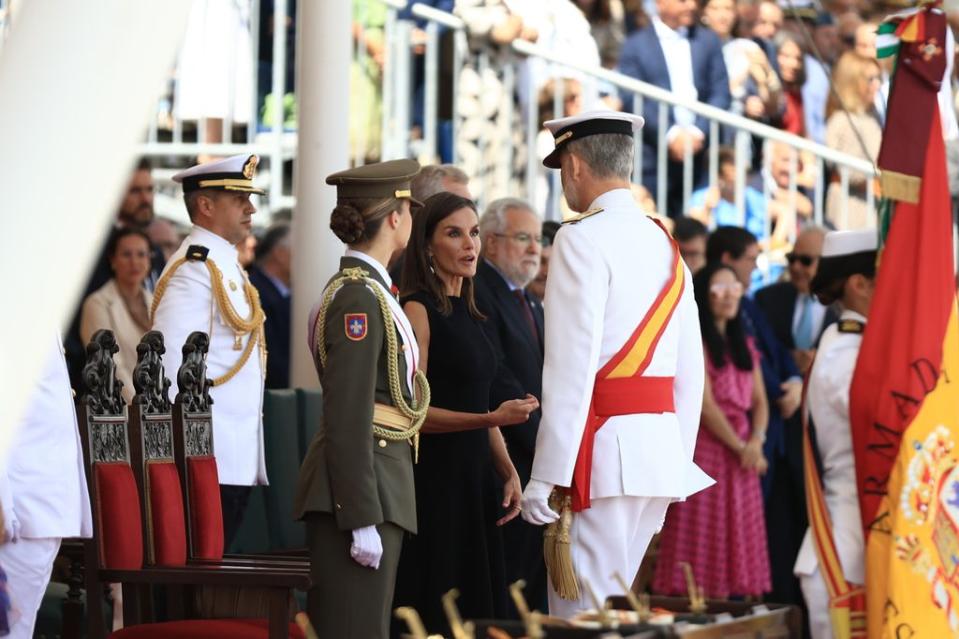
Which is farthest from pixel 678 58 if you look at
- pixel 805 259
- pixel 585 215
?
pixel 585 215

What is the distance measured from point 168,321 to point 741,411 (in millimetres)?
2872

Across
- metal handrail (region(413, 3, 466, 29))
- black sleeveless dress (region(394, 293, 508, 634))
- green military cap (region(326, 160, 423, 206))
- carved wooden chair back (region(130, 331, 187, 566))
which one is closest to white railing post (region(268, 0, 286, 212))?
metal handrail (region(413, 3, 466, 29))

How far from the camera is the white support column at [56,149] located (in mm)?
1563

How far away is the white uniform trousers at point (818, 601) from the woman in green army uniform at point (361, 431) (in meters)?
1.00

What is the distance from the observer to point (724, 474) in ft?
23.6

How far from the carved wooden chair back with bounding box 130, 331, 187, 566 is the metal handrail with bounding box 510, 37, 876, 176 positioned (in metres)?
4.65

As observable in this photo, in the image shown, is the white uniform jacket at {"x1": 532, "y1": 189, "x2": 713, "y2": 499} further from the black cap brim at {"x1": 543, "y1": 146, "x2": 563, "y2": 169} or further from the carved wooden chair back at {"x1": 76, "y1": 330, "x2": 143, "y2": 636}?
the carved wooden chair back at {"x1": 76, "y1": 330, "x2": 143, "y2": 636}

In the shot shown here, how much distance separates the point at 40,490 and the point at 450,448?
1.57m

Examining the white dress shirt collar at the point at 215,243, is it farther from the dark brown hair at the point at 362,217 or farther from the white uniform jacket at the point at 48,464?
the white uniform jacket at the point at 48,464

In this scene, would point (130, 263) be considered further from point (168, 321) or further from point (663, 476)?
point (663, 476)

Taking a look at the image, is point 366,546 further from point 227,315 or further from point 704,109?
point 704,109

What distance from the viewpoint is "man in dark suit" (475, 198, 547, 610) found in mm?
→ 5719

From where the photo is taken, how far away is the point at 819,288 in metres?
4.50

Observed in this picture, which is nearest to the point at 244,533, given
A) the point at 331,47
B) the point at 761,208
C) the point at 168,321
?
the point at 168,321
